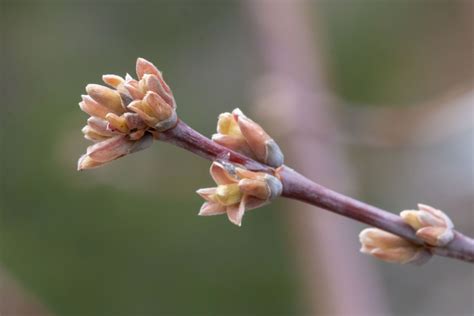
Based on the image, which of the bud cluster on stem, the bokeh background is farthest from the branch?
the bokeh background

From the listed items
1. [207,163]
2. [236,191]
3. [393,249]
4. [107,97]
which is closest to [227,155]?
[236,191]

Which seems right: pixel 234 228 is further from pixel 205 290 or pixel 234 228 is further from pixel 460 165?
pixel 460 165

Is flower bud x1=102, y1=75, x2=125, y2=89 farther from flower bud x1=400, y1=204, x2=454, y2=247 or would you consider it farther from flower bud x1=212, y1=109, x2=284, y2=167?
flower bud x1=400, y1=204, x2=454, y2=247

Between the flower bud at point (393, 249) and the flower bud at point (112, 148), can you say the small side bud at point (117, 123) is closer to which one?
the flower bud at point (112, 148)

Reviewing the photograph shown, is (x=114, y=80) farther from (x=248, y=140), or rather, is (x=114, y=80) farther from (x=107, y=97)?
(x=248, y=140)

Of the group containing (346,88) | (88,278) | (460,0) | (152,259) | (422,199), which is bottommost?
(88,278)

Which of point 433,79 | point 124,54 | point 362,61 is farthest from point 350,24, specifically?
point 124,54

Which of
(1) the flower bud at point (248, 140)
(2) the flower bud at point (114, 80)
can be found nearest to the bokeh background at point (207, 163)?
(1) the flower bud at point (248, 140)
